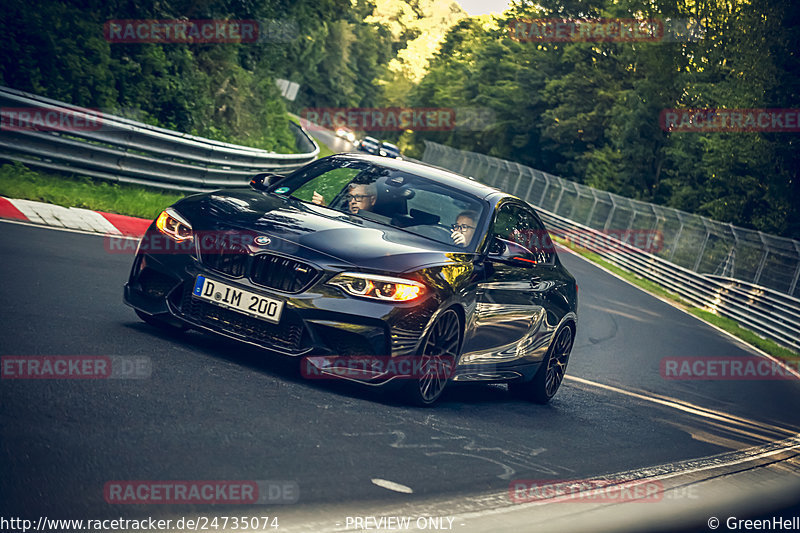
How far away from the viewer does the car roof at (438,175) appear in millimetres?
7914

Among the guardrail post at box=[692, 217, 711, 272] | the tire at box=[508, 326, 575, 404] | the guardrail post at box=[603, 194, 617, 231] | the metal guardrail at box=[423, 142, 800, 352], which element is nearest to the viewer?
the tire at box=[508, 326, 575, 404]

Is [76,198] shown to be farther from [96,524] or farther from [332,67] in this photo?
[332,67]

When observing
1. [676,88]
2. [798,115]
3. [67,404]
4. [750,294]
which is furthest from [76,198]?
[676,88]

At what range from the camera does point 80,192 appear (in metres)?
13.9

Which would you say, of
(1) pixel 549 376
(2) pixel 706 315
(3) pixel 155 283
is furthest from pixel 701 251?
(3) pixel 155 283

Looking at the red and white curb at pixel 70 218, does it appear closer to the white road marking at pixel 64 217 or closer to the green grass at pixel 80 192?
the white road marking at pixel 64 217

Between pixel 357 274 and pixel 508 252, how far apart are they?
5.49 feet

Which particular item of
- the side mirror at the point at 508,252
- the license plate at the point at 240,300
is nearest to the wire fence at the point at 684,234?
the side mirror at the point at 508,252

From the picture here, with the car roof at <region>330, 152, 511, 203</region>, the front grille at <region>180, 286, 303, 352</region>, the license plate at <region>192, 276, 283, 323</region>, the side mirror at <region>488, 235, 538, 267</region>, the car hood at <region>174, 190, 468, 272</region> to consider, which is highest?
the car roof at <region>330, 152, 511, 203</region>

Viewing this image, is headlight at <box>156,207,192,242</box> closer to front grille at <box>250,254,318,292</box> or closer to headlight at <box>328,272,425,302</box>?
front grille at <box>250,254,318,292</box>

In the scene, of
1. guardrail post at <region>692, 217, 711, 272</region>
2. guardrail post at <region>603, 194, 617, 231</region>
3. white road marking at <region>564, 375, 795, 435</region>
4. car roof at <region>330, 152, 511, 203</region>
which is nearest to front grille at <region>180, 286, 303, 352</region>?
car roof at <region>330, 152, 511, 203</region>

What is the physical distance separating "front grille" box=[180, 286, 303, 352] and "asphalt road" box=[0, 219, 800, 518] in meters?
0.25

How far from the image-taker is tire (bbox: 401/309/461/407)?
6.62 meters

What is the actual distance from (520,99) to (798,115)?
3991cm
